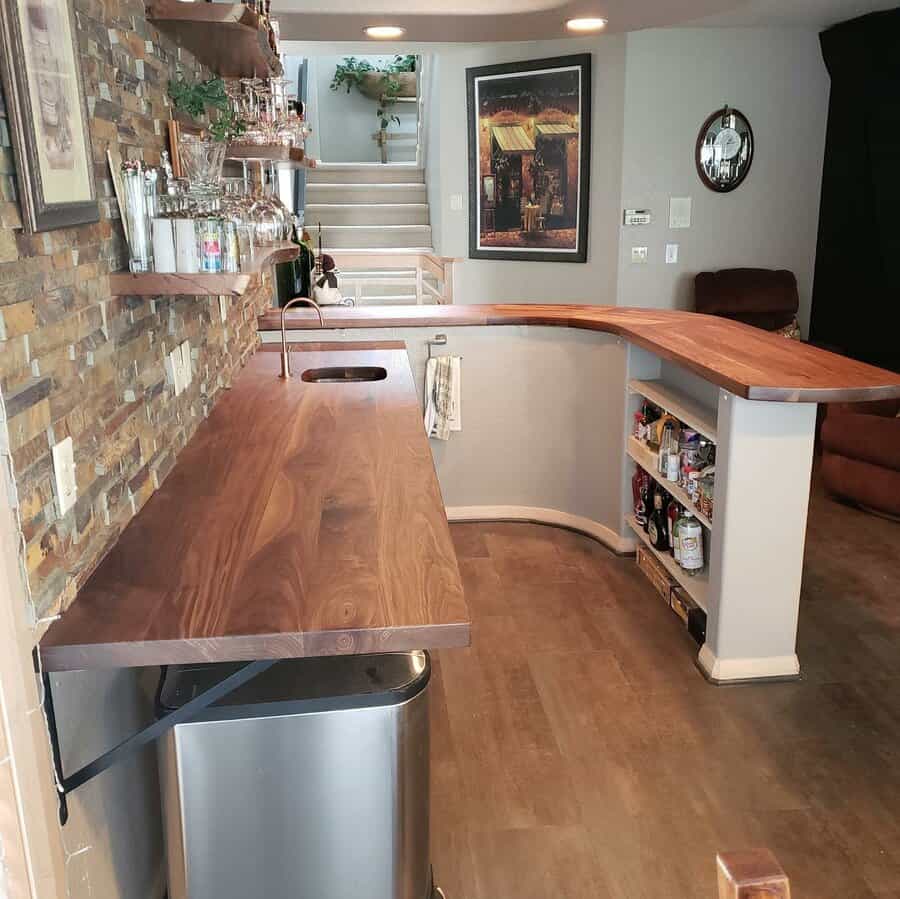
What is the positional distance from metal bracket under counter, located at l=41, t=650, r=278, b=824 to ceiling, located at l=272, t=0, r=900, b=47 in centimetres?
307

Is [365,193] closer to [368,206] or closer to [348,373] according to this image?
[368,206]

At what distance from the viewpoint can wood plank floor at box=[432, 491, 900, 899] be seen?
2.15m

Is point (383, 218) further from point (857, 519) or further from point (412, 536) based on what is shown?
point (412, 536)

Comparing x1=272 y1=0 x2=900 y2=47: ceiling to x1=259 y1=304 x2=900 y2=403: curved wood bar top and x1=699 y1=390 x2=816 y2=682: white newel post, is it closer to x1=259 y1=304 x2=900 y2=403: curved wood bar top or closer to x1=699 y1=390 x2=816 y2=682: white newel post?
x1=259 y1=304 x2=900 y2=403: curved wood bar top

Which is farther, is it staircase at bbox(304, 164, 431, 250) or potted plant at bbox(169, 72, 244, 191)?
staircase at bbox(304, 164, 431, 250)

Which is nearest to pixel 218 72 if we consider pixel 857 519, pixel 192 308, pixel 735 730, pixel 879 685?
pixel 192 308

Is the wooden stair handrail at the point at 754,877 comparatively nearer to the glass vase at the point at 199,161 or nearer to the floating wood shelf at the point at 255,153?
the glass vase at the point at 199,161

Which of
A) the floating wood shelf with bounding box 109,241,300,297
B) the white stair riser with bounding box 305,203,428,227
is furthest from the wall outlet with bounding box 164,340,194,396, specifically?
the white stair riser with bounding box 305,203,428,227

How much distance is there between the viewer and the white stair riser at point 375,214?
8.94m

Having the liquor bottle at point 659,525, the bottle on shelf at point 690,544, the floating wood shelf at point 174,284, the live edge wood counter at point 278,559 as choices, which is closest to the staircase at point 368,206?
the liquor bottle at point 659,525

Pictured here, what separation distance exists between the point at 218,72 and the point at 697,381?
194 cm

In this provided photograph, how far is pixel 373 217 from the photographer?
29.5ft

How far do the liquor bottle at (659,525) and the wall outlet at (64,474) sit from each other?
2466 millimetres

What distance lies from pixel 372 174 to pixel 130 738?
8.49 metres
